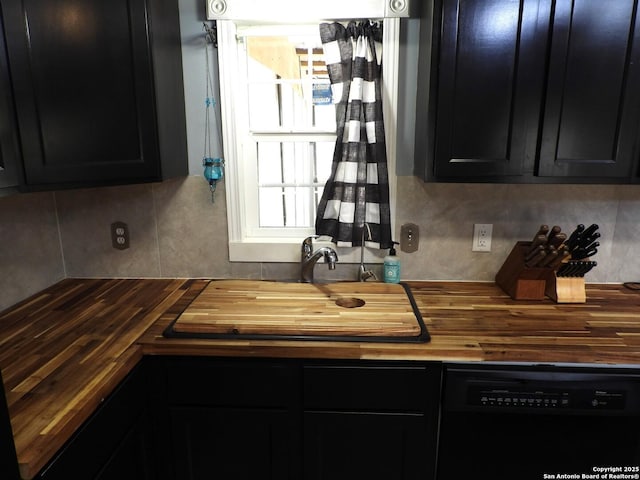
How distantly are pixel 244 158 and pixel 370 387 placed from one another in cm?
114

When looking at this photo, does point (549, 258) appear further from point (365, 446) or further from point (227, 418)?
point (227, 418)

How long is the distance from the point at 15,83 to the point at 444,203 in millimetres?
1599

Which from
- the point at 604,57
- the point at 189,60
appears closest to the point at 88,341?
the point at 189,60

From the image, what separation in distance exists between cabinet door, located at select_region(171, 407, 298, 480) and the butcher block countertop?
229mm

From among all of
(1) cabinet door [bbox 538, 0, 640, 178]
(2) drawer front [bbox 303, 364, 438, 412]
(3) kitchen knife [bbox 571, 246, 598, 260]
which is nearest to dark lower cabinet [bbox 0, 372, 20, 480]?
(2) drawer front [bbox 303, 364, 438, 412]

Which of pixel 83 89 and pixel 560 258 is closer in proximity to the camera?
pixel 83 89

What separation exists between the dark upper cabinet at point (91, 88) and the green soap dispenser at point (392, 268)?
992 millimetres

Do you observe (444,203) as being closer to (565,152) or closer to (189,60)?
(565,152)

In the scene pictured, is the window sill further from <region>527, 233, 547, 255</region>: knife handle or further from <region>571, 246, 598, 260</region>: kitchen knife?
<region>571, 246, 598, 260</region>: kitchen knife

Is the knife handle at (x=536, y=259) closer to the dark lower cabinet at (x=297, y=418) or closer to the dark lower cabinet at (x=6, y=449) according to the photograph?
the dark lower cabinet at (x=297, y=418)

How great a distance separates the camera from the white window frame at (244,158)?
5.80 ft

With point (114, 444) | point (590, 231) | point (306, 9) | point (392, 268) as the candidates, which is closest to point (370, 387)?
point (392, 268)

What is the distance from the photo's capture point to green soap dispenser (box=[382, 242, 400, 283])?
1879mm

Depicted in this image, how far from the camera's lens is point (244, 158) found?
1.95 meters
